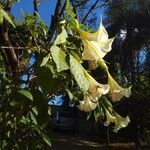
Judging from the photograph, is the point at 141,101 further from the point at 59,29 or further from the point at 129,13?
the point at 59,29

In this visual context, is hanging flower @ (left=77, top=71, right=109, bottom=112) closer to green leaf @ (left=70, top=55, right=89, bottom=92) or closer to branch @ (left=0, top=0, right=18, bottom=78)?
green leaf @ (left=70, top=55, right=89, bottom=92)

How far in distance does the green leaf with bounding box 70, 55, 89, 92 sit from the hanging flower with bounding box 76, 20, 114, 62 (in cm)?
9

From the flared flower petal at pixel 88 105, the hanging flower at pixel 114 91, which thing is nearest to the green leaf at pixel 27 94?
the flared flower petal at pixel 88 105

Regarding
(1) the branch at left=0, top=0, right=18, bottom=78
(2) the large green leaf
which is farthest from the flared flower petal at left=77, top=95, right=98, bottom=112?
(1) the branch at left=0, top=0, right=18, bottom=78

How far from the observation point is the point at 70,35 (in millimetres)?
1888

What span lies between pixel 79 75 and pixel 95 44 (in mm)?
195

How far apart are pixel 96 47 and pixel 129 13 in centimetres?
2747

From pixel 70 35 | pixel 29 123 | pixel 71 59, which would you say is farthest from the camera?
pixel 29 123

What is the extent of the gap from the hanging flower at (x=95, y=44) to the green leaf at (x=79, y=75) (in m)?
0.09

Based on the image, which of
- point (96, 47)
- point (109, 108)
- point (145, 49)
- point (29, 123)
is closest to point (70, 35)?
point (96, 47)

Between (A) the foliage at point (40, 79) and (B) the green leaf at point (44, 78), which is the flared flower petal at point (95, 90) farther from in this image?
(B) the green leaf at point (44, 78)

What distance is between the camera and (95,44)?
1808mm

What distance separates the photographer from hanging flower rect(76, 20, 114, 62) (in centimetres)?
178

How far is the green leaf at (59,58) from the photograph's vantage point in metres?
1.64
